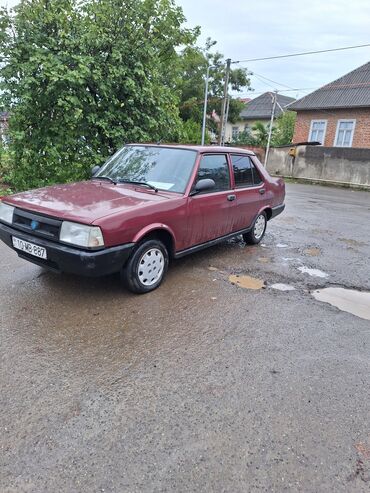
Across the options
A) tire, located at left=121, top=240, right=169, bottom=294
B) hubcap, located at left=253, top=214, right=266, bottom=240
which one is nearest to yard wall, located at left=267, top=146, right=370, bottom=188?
hubcap, located at left=253, top=214, right=266, bottom=240

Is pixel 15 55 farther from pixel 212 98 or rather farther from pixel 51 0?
pixel 212 98

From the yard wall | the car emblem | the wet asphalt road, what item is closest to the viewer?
the wet asphalt road

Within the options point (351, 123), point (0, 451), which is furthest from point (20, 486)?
point (351, 123)

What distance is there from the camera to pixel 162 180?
4355mm

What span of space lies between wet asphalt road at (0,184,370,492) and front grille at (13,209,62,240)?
2.35ft

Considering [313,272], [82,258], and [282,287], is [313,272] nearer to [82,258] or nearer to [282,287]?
[282,287]

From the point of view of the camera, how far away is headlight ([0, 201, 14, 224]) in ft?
12.6

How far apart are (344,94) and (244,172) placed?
22545 millimetres

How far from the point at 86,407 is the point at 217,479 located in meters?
0.95

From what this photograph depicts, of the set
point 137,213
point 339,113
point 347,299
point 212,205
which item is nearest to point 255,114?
point 339,113

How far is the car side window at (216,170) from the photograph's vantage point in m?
4.54

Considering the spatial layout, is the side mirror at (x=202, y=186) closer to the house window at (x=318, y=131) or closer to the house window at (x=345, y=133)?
the house window at (x=345, y=133)

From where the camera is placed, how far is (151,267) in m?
3.96

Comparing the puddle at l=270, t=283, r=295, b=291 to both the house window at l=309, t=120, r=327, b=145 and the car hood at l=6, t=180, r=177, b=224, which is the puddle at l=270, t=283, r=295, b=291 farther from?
the house window at l=309, t=120, r=327, b=145
